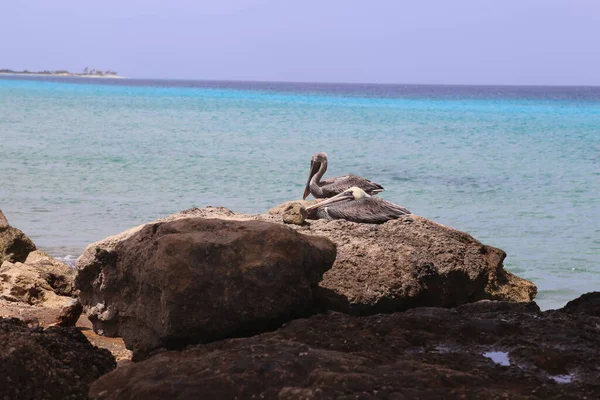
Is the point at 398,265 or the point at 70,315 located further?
the point at 70,315

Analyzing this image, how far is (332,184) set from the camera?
8969 mm

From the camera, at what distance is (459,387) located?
288 cm

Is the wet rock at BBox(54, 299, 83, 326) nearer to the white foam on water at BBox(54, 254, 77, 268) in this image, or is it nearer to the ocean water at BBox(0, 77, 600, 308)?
the white foam on water at BBox(54, 254, 77, 268)

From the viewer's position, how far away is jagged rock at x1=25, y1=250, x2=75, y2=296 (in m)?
7.20

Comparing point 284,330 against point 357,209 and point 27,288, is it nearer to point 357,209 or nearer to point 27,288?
point 357,209

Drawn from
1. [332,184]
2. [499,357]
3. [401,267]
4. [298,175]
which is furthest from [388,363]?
[298,175]

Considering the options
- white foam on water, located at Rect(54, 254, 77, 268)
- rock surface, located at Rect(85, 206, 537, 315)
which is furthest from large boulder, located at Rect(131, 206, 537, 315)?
white foam on water, located at Rect(54, 254, 77, 268)

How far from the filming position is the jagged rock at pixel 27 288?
21.9 ft

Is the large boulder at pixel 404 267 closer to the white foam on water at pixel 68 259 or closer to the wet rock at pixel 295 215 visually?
the wet rock at pixel 295 215

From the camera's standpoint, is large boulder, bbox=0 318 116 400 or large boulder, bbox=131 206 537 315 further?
large boulder, bbox=131 206 537 315

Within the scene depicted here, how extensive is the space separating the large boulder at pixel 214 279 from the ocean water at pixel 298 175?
5015 millimetres

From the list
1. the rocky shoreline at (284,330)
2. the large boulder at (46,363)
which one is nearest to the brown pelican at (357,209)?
the rocky shoreline at (284,330)

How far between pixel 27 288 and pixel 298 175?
11.6m

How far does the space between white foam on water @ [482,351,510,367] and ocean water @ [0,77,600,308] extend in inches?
205
